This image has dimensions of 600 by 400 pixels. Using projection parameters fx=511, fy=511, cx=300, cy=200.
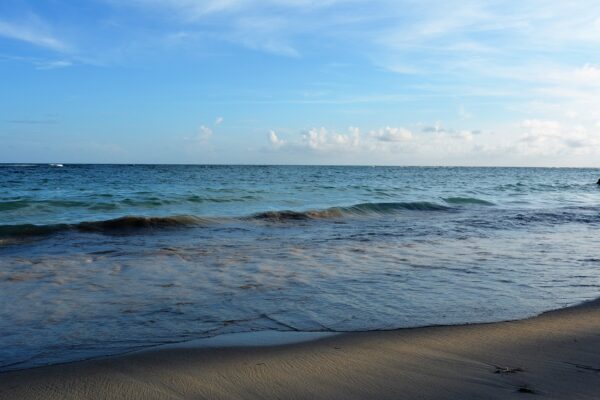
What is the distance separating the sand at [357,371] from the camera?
334cm

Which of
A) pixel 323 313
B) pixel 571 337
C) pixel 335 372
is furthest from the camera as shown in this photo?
pixel 323 313

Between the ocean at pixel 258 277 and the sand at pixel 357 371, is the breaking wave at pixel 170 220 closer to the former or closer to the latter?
the ocean at pixel 258 277

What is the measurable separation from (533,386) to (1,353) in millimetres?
4035

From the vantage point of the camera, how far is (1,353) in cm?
414

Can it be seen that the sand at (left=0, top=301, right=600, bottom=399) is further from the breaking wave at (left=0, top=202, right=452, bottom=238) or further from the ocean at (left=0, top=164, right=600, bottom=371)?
the breaking wave at (left=0, top=202, right=452, bottom=238)

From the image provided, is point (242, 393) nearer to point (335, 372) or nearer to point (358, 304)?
point (335, 372)

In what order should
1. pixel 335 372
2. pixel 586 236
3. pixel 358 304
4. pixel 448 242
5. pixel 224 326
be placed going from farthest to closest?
1. pixel 586 236
2. pixel 448 242
3. pixel 358 304
4. pixel 224 326
5. pixel 335 372

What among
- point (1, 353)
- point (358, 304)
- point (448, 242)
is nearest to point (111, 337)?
point (1, 353)

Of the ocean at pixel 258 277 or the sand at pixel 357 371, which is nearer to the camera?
the sand at pixel 357 371

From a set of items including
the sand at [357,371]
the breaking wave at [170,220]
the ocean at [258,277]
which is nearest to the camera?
the sand at [357,371]

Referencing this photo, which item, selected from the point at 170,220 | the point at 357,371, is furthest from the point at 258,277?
the point at 170,220

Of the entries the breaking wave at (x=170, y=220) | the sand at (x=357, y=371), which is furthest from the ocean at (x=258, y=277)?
the sand at (x=357, y=371)

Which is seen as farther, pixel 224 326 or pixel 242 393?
pixel 224 326

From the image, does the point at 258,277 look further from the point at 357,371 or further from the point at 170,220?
the point at 170,220
